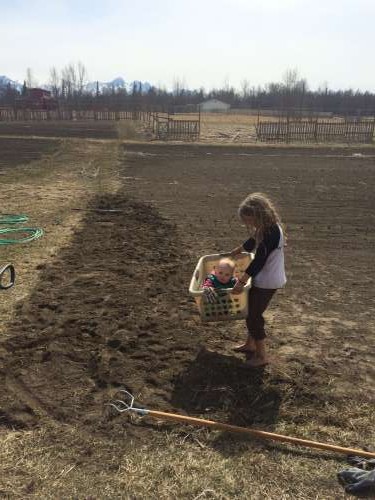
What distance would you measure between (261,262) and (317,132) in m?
34.1

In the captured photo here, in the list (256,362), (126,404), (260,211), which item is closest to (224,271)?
(260,211)

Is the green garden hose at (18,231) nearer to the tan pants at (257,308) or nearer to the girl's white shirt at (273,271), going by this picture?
the tan pants at (257,308)

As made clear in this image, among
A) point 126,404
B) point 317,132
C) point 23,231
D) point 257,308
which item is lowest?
point 126,404

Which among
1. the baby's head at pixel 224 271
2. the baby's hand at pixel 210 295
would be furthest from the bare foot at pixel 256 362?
the baby's head at pixel 224 271

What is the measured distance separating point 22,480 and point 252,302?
7.63 feet

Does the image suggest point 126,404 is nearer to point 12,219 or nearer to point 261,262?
point 261,262

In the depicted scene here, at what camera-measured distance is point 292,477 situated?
117 inches

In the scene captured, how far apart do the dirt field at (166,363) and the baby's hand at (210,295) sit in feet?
1.93

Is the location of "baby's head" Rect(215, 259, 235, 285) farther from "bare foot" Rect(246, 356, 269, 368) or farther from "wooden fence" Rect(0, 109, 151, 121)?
"wooden fence" Rect(0, 109, 151, 121)

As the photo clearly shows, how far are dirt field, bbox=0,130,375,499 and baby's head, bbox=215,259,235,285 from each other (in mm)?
705

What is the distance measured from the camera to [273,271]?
4.14 metres

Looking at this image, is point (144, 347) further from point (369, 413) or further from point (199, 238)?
point (199, 238)

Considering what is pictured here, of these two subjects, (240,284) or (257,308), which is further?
(257,308)

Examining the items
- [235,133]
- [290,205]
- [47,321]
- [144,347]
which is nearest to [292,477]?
[144,347]
